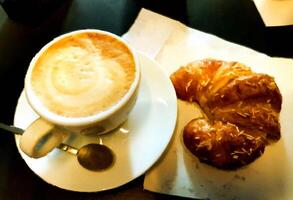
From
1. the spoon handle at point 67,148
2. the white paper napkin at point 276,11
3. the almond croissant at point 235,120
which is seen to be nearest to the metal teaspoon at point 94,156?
the spoon handle at point 67,148

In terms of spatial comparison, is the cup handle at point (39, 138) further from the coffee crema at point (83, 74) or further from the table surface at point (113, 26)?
the table surface at point (113, 26)

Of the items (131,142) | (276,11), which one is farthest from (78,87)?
(276,11)

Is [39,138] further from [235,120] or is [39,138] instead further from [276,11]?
[276,11]

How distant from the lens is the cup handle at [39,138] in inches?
19.3

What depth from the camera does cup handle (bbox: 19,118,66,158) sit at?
19.3 inches

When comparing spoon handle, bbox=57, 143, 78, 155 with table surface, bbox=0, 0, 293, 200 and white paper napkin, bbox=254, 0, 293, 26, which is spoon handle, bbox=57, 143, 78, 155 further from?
white paper napkin, bbox=254, 0, 293, 26

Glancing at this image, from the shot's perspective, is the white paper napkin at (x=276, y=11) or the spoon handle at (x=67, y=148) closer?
the spoon handle at (x=67, y=148)

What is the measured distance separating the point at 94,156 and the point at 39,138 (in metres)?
0.10

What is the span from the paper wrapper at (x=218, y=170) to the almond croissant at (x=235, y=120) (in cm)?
2

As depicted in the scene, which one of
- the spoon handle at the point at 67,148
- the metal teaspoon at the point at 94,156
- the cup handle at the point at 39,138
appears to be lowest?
the spoon handle at the point at 67,148

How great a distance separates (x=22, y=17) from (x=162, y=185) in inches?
18.2

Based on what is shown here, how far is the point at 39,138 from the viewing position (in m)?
0.50

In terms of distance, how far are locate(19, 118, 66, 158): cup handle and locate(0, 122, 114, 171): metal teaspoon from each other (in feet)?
0.15

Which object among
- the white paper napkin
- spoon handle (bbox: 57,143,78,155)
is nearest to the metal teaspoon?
spoon handle (bbox: 57,143,78,155)
